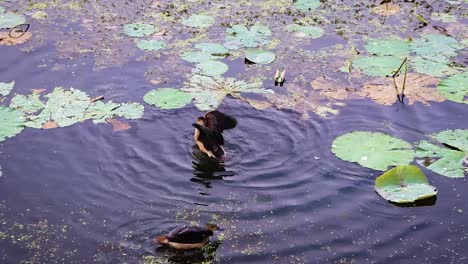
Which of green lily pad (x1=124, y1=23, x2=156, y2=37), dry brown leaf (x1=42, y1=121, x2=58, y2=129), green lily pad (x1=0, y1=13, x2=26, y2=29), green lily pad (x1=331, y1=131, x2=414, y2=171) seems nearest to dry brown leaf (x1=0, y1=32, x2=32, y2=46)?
green lily pad (x1=0, y1=13, x2=26, y2=29)

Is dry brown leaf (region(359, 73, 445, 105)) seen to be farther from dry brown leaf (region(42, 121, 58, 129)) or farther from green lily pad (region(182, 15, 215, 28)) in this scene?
dry brown leaf (region(42, 121, 58, 129))

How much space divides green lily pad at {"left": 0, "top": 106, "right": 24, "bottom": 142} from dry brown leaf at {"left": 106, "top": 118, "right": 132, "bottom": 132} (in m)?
0.81

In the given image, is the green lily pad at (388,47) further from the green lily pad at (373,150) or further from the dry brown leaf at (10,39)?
the dry brown leaf at (10,39)

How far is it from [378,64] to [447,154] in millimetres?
1734

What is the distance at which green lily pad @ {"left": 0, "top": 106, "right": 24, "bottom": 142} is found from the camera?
5262 mm

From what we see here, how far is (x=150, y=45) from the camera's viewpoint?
6.79m

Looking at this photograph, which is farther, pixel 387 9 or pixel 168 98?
pixel 387 9

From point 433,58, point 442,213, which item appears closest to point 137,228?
point 442,213

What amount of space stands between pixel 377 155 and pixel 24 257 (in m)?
2.93

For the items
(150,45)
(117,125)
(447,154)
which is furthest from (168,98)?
(447,154)

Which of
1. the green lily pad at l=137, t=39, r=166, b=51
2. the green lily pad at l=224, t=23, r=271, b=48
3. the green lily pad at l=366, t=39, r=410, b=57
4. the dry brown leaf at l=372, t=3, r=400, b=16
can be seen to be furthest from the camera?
the dry brown leaf at l=372, t=3, r=400, b=16

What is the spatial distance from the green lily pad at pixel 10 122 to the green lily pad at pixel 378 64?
11.7ft

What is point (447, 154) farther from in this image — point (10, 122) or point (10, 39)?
point (10, 39)

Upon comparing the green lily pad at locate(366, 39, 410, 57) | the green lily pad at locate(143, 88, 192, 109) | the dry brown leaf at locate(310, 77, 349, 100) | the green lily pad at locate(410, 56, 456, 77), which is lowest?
the green lily pad at locate(143, 88, 192, 109)
